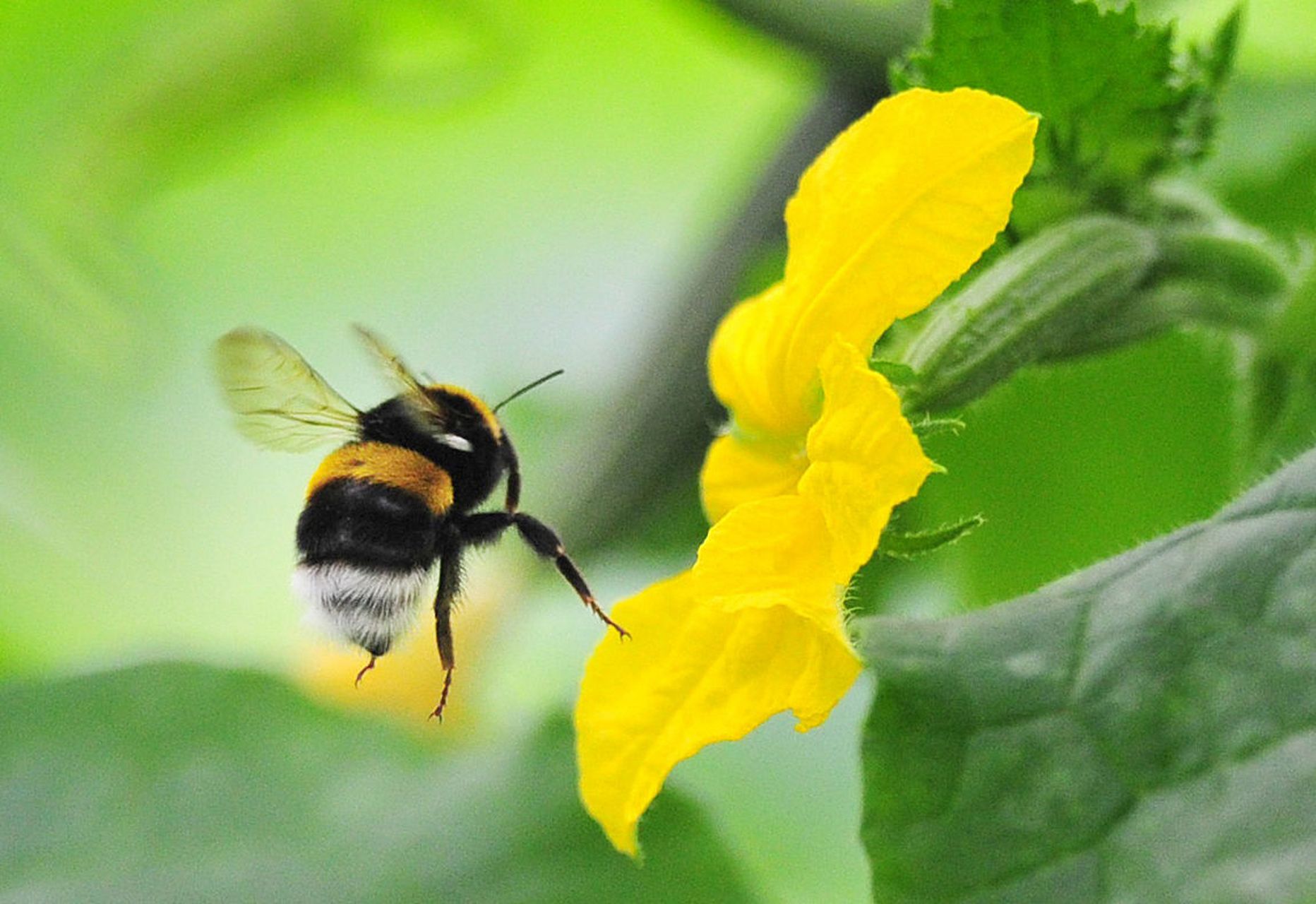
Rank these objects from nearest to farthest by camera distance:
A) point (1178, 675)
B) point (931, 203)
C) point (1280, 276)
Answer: point (1178, 675) → point (931, 203) → point (1280, 276)

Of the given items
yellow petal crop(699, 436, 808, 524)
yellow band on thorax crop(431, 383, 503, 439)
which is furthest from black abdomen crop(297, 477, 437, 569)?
yellow petal crop(699, 436, 808, 524)

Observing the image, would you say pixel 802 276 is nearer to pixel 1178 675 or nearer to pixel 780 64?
pixel 1178 675

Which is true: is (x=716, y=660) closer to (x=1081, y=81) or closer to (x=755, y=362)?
(x=755, y=362)

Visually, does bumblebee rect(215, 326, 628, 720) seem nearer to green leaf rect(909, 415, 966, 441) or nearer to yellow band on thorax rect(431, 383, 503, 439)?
yellow band on thorax rect(431, 383, 503, 439)

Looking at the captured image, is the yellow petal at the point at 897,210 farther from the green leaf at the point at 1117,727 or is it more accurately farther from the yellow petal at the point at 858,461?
the green leaf at the point at 1117,727

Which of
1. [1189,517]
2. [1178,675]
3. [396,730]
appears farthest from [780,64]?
[1178,675]

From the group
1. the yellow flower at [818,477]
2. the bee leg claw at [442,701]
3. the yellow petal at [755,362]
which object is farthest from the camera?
the bee leg claw at [442,701]

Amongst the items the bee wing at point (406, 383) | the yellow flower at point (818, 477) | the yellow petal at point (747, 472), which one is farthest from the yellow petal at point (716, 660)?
the bee wing at point (406, 383)
